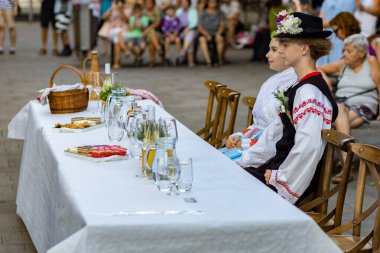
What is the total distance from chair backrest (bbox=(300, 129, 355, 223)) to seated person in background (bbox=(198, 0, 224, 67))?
11.9m

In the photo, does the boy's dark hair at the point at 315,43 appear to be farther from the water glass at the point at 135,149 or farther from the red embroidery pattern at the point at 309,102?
the water glass at the point at 135,149

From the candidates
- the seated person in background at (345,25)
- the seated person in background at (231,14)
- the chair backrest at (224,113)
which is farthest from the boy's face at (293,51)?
the seated person in background at (231,14)

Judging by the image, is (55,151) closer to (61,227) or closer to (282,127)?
(61,227)

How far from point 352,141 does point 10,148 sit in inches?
201

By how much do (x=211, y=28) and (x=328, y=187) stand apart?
1209cm

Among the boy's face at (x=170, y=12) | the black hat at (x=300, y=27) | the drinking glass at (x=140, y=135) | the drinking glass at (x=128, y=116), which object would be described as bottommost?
the boy's face at (x=170, y=12)

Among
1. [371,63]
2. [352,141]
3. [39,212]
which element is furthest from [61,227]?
[371,63]

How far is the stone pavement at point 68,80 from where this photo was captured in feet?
22.1

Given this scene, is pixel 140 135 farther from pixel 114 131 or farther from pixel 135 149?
pixel 114 131

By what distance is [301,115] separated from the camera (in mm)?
4914

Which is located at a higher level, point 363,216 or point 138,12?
point 363,216

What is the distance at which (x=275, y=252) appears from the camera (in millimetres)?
3756

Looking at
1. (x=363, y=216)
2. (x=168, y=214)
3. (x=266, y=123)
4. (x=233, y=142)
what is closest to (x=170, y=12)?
(x=233, y=142)

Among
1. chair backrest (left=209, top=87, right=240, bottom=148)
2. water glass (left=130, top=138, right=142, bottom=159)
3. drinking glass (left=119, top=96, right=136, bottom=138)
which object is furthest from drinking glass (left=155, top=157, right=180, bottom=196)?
chair backrest (left=209, top=87, right=240, bottom=148)
